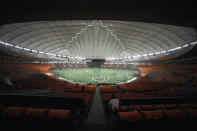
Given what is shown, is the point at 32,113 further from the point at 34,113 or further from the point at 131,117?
the point at 131,117

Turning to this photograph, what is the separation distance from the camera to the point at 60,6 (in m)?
4.33

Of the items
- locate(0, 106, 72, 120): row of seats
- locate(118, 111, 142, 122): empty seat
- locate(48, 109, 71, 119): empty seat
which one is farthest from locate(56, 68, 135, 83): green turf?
locate(118, 111, 142, 122): empty seat

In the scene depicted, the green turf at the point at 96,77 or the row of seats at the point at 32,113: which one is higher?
the row of seats at the point at 32,113

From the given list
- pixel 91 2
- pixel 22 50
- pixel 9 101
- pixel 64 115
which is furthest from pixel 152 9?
pixel 22 50

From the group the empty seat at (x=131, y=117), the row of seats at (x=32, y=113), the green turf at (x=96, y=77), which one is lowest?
the green turf at (x=96, y=77)

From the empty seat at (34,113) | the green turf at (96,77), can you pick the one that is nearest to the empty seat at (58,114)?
the empty seat at (34,113)

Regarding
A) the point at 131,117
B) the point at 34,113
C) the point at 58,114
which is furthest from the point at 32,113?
the point at 131,117

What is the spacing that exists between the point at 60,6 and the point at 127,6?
12.0 feet

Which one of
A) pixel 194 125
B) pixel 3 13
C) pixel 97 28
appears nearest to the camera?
pixel 194 125

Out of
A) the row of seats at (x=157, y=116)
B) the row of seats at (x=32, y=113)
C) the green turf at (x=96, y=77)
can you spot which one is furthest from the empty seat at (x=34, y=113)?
the green turf at (x=96, y=77)

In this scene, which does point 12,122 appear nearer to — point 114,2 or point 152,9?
point 114,2

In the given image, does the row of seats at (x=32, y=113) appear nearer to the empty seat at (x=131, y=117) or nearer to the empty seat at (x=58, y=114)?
the empty seat at (x=58, y=114)

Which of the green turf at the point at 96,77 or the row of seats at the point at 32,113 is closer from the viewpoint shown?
the row of seats at the point at 32,113

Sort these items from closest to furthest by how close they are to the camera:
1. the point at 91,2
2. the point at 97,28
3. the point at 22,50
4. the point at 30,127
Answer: the point at 30,127, the point at 91,2, the point at 97,28, the point at 22,50
